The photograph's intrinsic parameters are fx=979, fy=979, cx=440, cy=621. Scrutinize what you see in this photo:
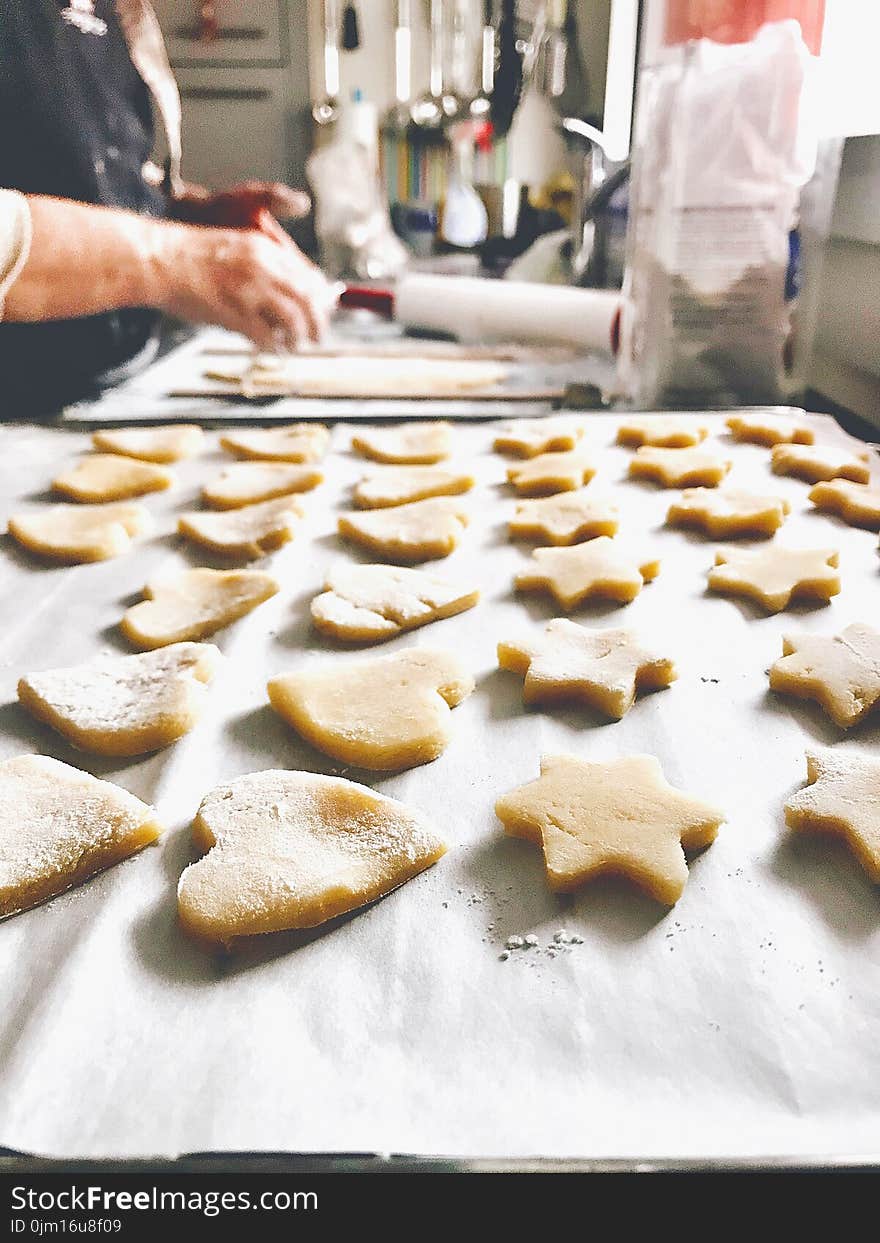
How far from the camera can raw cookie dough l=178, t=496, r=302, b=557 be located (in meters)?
1.01

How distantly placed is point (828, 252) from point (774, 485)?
1.82 feet

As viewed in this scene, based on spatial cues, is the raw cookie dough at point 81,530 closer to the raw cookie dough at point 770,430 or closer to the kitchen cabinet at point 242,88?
the raw cookie dough at point 770,430

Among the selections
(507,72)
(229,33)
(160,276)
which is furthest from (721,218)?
(229,33)

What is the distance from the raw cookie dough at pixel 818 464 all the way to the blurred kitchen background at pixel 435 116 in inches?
41.9

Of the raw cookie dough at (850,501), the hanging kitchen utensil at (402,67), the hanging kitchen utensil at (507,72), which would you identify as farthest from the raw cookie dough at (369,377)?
the hanging kitchen utensil at (402,67)

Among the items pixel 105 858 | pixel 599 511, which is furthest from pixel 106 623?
pixel 599 511

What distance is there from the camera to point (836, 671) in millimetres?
729

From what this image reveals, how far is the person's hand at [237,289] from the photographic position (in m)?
1.44

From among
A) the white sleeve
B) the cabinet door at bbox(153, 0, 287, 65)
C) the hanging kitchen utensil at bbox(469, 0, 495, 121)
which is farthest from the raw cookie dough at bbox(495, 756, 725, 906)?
the cabinet door at bbox(153, 0, 287, 65)

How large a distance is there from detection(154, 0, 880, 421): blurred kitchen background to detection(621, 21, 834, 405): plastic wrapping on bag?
2.21 feet

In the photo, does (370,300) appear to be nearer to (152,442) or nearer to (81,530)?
(152,442)

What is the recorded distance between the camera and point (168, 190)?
80.7 inches

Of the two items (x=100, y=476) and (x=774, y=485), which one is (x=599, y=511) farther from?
(x=100, y=476)

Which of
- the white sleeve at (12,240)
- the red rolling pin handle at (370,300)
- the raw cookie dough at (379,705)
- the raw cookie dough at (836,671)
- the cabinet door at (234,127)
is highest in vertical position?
the cabinet door at (234,127)
